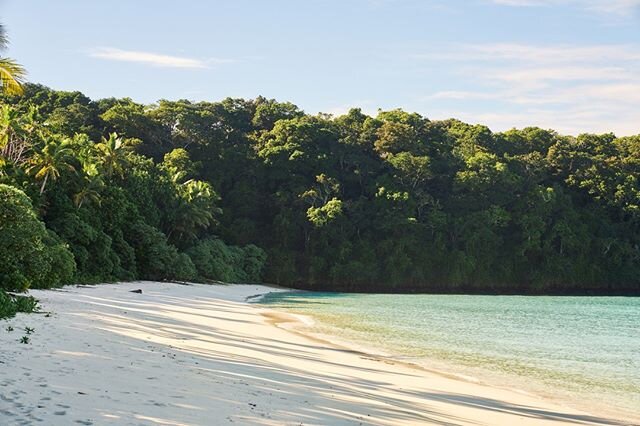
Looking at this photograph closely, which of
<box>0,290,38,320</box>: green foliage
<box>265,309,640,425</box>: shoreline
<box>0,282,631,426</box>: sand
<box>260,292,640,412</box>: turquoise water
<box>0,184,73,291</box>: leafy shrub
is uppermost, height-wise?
<box>0,184,73,291</box>: leafy shrub

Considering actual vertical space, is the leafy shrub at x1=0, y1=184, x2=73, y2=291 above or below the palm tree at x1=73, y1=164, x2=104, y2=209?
below

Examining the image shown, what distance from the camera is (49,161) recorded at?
3191 centimetres

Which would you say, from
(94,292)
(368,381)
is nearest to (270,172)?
(94,292)

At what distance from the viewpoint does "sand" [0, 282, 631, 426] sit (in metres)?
6.75

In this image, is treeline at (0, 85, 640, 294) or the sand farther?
treeline at (0, 85, 640, 294)

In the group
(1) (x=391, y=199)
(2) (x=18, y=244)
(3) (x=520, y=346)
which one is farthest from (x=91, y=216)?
(1) (x=391, y=199)

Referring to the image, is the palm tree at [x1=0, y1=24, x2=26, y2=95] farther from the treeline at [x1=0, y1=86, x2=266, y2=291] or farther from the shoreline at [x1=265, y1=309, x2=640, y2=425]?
the shoreline at [x1=265, y1=309, x2=640, y2=425]

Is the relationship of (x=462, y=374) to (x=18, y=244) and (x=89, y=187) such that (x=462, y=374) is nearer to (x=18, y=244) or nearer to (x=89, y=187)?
(x=18, y=244)

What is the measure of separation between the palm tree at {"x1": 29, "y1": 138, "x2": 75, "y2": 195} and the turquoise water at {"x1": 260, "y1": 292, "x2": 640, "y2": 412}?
14.3m

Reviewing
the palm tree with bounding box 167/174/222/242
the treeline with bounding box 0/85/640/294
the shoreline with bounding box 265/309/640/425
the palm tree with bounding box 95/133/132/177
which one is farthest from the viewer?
the treeline with bounding box 0/85/640/294

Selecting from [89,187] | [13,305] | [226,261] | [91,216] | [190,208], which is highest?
[89,187]

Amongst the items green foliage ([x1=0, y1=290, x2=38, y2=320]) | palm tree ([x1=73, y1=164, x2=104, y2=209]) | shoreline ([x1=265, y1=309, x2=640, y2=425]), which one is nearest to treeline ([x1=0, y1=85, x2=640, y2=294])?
palm tree ([x1=73, y1=164, x2=104, y2=209])

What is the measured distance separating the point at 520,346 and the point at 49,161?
78.6ft

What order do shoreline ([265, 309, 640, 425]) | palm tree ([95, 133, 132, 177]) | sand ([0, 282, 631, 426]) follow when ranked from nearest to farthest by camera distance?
sand ([0, 282, 631, 426]) → shoreline ([265, 309, 640, 425]) → palm tree ([95, 133, 132, 177])
